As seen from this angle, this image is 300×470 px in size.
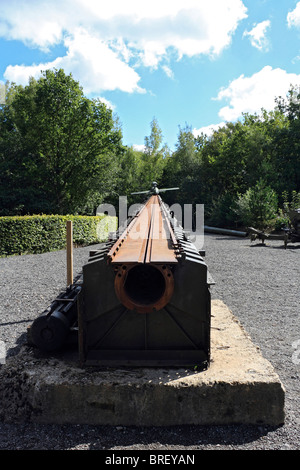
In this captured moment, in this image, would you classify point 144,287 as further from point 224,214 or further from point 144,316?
point 224,214

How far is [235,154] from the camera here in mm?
26578

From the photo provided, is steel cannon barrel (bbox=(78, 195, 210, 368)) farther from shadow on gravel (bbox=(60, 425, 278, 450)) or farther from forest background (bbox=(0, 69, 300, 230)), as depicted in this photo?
forest background (bbox=(0, 69, 300, 230))

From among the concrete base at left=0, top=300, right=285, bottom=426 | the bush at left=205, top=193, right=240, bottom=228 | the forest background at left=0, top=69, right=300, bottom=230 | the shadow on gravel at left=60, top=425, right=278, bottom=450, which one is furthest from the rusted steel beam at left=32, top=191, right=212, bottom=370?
the bush at left=205, top=193, right=240, bottom=228

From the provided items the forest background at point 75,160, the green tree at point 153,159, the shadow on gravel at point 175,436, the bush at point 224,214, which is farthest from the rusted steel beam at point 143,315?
the green tree at point 153,159

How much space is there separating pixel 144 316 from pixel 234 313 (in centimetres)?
293

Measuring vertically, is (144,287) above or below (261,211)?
below

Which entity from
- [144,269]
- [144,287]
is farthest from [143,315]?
[144,269]

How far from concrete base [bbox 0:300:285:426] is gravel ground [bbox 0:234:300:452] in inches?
2.9

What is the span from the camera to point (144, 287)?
115 inches

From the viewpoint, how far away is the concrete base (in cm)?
247

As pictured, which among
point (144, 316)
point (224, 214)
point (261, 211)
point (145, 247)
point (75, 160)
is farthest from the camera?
point (224, 214)

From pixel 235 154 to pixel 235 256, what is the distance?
1770 cm
